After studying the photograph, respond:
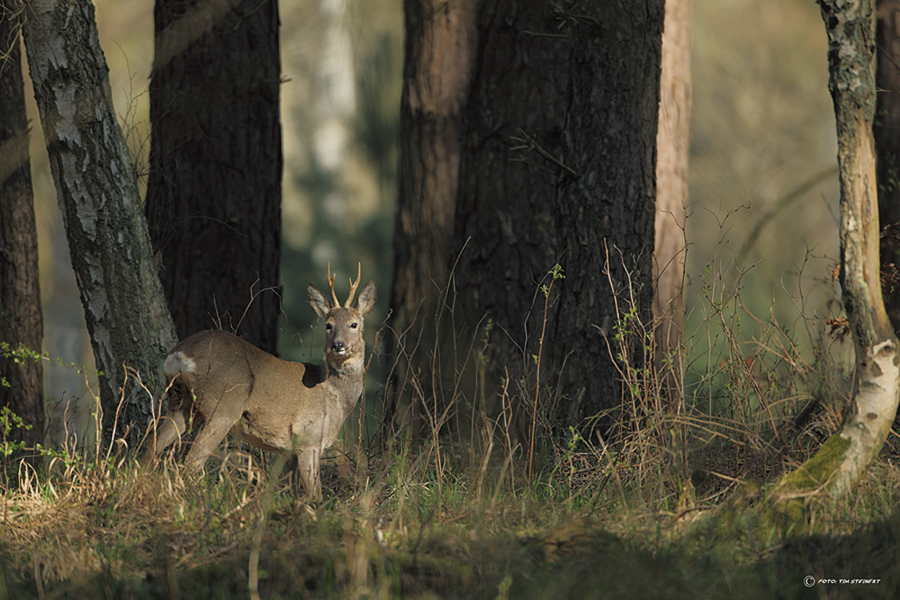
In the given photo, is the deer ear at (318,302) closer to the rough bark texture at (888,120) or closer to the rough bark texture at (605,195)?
the rough bark texture at (605,195)

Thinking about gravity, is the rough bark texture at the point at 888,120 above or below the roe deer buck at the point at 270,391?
above

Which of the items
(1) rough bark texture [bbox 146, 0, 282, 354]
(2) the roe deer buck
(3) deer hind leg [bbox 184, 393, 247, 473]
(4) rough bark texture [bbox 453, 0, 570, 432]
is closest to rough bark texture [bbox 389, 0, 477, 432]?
(4) rough bark texture [bbox 453, 0, 570, 432]

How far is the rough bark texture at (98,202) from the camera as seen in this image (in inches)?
217

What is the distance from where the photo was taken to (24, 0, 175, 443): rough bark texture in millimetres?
5520

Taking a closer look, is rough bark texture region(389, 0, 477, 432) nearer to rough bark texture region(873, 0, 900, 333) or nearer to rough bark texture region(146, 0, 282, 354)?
rough bark texture region(146, 0, 282, 354)

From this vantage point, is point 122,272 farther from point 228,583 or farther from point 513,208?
point 513,208

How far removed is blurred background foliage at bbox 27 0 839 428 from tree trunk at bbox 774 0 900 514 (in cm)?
633

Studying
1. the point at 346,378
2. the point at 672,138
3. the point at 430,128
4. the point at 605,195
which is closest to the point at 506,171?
the point at 430,128

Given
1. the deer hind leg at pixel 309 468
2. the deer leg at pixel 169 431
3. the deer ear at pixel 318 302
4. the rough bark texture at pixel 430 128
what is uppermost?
the rough bark texture at pixel 430 128

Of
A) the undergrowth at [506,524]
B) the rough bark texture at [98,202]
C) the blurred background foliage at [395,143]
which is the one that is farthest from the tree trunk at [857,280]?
the blurred background foliage at [395,143]

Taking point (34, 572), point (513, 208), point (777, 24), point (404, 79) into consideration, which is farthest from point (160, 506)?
point (777, 24)

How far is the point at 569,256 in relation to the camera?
5.99m

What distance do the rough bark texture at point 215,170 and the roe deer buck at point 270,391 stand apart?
1.84 meters

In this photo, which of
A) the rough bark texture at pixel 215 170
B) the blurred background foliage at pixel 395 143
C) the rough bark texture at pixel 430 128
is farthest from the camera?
the blurred background foliage at pixel 395 143
